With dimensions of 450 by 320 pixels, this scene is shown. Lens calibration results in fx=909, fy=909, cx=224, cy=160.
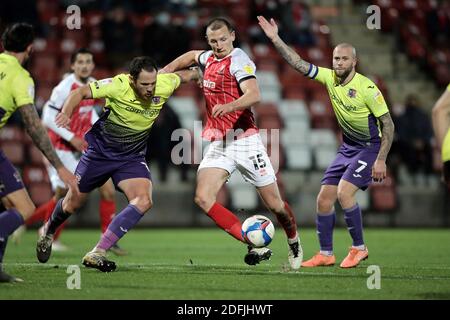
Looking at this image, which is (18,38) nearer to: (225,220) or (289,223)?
(225,220)

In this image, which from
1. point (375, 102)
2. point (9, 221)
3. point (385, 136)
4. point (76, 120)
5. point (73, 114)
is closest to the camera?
point (9, 221)

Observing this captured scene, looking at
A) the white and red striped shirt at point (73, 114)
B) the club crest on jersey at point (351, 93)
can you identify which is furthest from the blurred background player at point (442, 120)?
the white and red striped shirt at point (73, 114)

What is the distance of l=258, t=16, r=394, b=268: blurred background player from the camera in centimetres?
909

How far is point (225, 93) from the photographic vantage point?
850 centimetres

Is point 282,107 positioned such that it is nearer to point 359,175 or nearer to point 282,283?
point 359,175

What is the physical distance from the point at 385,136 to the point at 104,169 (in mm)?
2758

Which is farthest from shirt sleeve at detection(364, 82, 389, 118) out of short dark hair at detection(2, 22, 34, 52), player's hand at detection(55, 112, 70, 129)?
short dark hair at detection(2, 22, 34, 52)

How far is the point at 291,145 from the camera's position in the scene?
17.2 meters

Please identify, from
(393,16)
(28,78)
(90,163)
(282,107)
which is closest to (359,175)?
(90,163)

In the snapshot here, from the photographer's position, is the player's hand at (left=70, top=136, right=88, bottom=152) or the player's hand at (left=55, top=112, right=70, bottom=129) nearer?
the player's hand at (left=55, top=112, right=70, bottom=129)

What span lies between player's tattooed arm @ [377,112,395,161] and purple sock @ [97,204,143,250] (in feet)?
7.99

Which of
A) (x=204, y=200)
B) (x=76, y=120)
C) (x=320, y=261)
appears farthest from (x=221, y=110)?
(x=76, y=120)

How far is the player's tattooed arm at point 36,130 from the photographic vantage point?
707 cm

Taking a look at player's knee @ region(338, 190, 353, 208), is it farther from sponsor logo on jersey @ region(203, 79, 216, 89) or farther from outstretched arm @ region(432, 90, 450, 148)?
outstretched arm @ region(432, 90, 450, 148)
